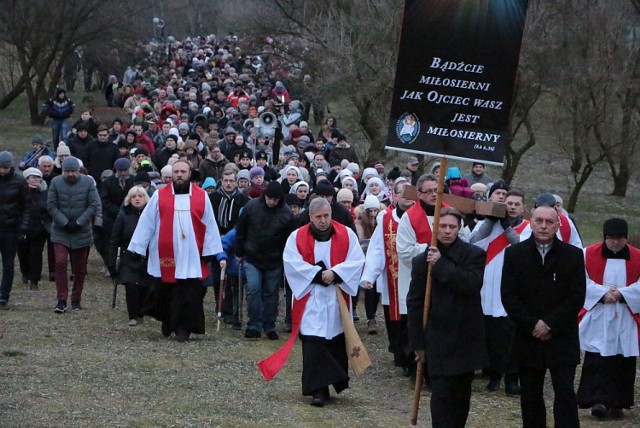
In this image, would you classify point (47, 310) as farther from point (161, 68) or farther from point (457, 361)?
point (161, 68)

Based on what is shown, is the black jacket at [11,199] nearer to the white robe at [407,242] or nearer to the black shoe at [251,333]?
the black shoe at [251,333]

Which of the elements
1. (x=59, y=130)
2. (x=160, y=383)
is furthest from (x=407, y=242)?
(x=59, y=130)

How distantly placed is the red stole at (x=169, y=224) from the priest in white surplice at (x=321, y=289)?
105 inches

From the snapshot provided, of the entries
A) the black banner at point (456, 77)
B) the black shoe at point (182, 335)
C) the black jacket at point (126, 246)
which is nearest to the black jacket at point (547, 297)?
the black banner at point (456, 77)

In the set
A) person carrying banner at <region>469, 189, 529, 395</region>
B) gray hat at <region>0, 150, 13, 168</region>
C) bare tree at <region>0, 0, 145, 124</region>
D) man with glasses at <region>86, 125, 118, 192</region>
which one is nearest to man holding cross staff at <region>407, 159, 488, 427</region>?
person carrying banner at <region>469, 189, 529, 395</region>

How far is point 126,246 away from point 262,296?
1.75 meters

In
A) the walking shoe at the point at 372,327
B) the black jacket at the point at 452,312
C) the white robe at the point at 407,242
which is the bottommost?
the walking shoe at the point at 372,327

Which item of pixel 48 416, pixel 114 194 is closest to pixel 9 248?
pixel 114 194

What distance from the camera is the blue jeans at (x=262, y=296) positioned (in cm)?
1472

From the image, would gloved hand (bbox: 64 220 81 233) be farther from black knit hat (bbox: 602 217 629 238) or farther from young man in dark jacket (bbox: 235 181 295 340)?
black knit hat (bbox: 602 217 629 238)

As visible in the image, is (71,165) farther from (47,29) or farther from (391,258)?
(47,29)

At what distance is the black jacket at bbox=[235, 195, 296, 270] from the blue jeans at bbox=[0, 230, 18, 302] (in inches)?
112

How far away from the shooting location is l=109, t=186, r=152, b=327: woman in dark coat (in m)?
14.9

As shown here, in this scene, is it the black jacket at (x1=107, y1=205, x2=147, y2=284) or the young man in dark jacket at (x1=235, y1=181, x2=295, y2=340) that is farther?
the black jacket at (x1=107, y1=205, x2=147, y2=284)
